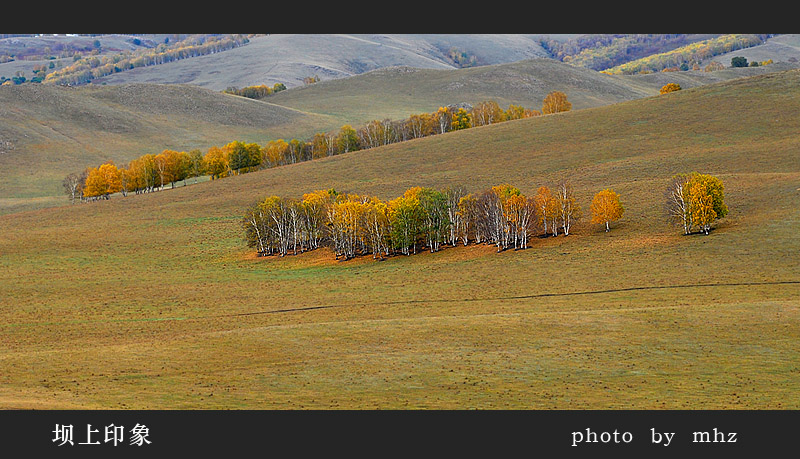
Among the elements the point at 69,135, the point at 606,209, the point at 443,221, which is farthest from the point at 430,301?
the point at 69,135

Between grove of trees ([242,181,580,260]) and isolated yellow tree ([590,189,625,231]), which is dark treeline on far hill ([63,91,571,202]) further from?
isolated yellow tree ([590,189,625,231])

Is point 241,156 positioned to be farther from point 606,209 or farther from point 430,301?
point 430,301

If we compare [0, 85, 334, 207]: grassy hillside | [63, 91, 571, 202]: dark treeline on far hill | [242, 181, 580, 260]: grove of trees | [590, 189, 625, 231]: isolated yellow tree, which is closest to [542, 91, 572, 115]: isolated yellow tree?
[63, 91, 571, 202]: dark treeline on far hill

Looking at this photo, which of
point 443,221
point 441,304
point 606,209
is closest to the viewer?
point 441,304

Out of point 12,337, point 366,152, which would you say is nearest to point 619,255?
point 12,337

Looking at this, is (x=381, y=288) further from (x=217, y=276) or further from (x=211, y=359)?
(x=211, y=359)

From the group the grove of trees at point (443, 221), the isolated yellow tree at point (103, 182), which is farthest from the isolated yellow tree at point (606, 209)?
the isolated yellow tree at point (103, 182)
